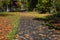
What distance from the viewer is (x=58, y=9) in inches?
1619

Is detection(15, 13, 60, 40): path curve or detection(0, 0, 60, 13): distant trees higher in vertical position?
detection(15, 13, 60, 40): path curve

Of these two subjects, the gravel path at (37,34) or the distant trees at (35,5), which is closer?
the gravel path at (37,34)

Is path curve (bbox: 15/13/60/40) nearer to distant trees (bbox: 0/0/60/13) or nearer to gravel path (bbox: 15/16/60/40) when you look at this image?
gravel path (bbox: 15/16/60/40)

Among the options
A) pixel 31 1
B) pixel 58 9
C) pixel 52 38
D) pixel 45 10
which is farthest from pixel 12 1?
pixel 52 38

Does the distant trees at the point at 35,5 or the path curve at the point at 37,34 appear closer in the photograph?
the path curve at the point at 37,34

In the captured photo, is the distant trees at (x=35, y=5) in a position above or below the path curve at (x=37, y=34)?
below

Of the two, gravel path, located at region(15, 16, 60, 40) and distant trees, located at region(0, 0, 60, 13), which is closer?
gravel path, located at region(15, 16, 60, 40)

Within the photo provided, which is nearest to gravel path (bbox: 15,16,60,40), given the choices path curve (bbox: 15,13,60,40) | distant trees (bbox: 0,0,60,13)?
path curve (bbox: 15,13,60,40)

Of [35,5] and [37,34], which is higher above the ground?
[37,34]

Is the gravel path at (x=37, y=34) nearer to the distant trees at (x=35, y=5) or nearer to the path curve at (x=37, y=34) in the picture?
the path curve at (x=37, y=34)

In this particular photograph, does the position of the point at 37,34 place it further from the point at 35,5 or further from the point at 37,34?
the point at 35,5

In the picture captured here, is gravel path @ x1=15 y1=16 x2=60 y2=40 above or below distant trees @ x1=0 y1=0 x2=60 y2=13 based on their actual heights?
above

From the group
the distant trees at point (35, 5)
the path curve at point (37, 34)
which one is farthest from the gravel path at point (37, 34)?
the distant trees at point (35, 5)

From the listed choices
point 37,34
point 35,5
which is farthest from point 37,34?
point 35,5
